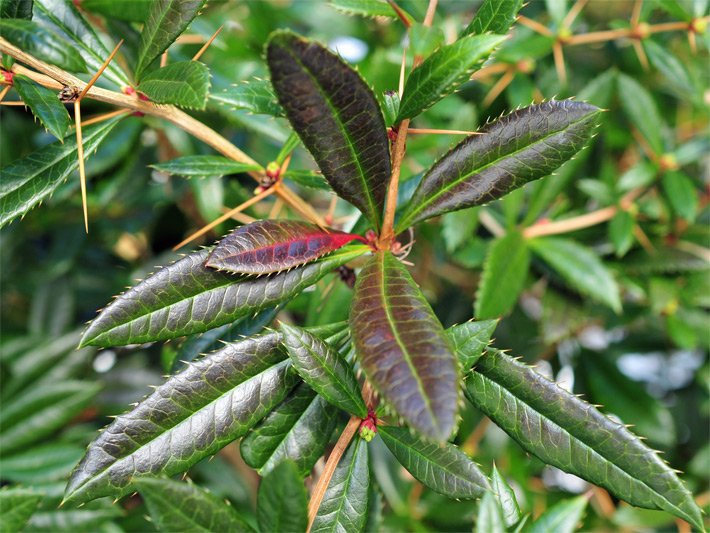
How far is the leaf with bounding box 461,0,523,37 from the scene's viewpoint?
644 millimetres

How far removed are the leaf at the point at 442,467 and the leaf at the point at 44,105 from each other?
1.42 feet

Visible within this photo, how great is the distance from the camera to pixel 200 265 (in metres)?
0.62

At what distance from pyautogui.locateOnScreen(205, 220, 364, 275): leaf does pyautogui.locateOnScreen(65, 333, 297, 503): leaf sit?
0.07 m

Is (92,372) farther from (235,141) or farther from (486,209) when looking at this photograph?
(486,209)

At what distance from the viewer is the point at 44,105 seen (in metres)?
0.63

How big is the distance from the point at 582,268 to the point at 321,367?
0.63m

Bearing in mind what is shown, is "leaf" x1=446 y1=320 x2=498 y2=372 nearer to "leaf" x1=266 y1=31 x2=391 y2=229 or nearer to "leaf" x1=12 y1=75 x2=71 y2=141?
"leaf" x1=266 y1=31 x2=391 y2=229

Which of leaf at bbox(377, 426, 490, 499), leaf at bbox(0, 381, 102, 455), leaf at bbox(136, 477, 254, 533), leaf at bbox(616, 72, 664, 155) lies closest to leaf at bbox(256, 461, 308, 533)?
leaf at bbox(136, 477, 254, 533)

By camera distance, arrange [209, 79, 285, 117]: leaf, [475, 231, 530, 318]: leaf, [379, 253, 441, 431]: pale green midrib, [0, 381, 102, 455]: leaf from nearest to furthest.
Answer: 1. [379, 253, 441, 431]: pale green midrib
2. [209, 79, 285, 117]: leaf
3. [475, 231, 530, 318]: leaf
4. [0, 381, 102, 455]: leaf

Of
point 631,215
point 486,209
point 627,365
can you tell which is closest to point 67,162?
point 486,209

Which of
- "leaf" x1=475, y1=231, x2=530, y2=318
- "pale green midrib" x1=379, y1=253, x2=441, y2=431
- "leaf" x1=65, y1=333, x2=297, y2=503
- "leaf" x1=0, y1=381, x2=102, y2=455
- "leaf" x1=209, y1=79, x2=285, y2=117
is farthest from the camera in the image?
"leaf" x1=0, y1=381, x2=102, y2=455

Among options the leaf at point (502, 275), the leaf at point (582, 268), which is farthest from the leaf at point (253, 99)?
the leaf at point (582, 268)

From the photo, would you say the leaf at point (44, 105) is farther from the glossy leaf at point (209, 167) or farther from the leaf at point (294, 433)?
the leaf at point (294, 433)

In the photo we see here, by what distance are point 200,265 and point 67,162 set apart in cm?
21
